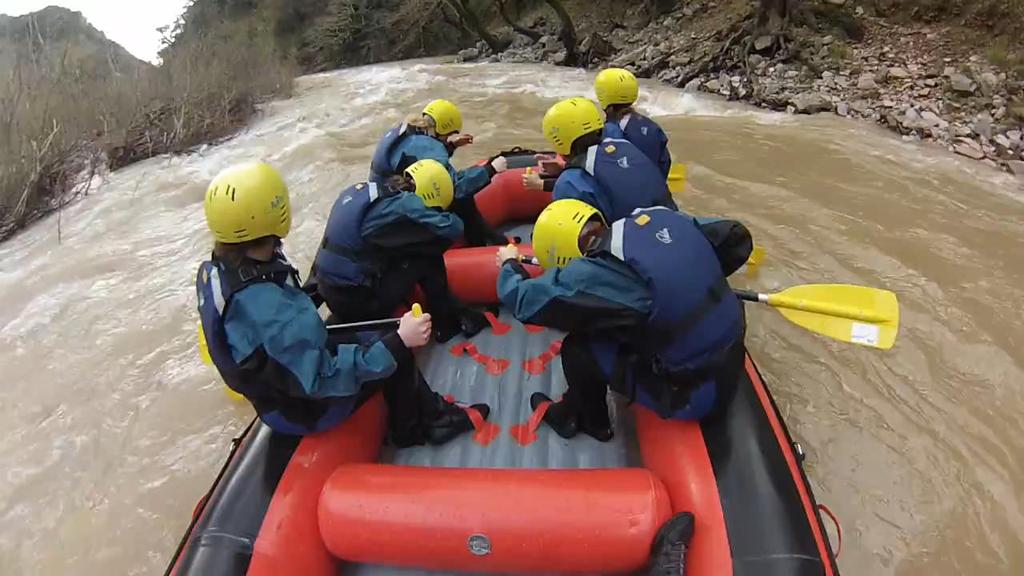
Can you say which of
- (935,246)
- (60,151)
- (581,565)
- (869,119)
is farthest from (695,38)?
(581,565)

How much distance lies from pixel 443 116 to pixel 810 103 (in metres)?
4.91

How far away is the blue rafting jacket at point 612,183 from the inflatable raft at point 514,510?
1035 mm

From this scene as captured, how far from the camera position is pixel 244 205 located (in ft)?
6.09

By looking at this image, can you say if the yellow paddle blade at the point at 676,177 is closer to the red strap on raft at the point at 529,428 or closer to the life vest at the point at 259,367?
the red strap on raft at the point at 529,428

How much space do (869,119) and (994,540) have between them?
211 inches

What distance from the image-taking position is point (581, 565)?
6.03ft

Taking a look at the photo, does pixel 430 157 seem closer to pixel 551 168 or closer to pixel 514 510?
pixel 551 168

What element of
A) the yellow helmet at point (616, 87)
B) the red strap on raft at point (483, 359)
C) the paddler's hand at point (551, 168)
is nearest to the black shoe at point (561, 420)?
the red strap on raft at point (483, 359)

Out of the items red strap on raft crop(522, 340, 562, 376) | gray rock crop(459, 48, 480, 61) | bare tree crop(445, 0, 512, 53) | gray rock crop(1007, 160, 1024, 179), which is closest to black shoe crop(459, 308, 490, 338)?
red strap on raft crop(522, 340, 562, 376)

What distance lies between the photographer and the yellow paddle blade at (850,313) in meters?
2.55

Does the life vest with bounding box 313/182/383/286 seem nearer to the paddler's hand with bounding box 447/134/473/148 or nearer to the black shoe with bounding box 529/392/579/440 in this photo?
the black shoe with bounding box 529/392/579/440

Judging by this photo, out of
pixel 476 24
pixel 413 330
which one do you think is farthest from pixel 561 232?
pixel 476 24

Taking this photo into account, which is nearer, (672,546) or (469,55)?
(672,546)

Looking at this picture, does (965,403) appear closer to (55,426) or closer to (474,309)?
(474,309)
